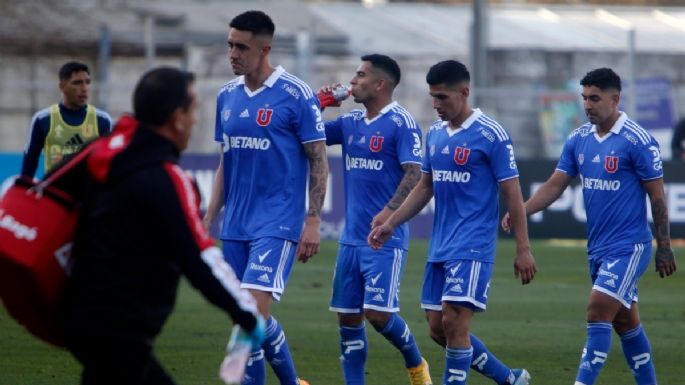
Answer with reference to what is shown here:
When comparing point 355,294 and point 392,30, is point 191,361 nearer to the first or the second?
point 355,294

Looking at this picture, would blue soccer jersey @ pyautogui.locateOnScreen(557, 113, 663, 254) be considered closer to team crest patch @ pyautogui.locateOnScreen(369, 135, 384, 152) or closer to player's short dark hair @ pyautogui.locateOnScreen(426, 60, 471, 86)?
player's short dark hair @ pyautogui.locateOnScreen(426, 60, 471, 86)

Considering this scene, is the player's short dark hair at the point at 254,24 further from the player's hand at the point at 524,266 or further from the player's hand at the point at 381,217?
the player's hand at the point at 524,266

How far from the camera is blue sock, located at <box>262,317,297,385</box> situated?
9.20 metres

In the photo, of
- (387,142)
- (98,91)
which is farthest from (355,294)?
(98,91)

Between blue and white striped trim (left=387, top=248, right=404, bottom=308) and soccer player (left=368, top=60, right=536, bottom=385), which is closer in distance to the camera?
soccer player (left=368, top=60, right=536, bottom=385)

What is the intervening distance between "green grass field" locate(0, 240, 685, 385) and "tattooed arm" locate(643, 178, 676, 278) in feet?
4.18

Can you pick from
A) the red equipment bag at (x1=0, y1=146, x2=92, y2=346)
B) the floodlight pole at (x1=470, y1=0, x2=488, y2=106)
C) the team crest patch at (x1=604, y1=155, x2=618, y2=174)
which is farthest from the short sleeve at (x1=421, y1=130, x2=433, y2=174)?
the floodlight pole at (x1=470, y1=0, x2=488, y2=106)

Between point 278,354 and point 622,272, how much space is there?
237 centimetres

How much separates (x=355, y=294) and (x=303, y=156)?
122cm

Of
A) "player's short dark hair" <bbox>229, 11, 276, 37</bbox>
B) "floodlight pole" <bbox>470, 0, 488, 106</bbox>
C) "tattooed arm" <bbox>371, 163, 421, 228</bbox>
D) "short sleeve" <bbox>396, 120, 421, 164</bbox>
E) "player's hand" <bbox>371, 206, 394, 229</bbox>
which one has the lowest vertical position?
"player's hand" <bbox>371, 206, 394, 229</bbox>

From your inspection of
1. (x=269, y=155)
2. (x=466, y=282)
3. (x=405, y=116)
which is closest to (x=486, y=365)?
(x=466, y=282)

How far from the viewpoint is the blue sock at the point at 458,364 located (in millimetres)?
9297

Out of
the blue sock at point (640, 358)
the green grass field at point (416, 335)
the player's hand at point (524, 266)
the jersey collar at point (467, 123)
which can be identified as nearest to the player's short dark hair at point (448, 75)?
the jersey collar at point (467, 123)

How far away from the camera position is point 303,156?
9.43 metres
